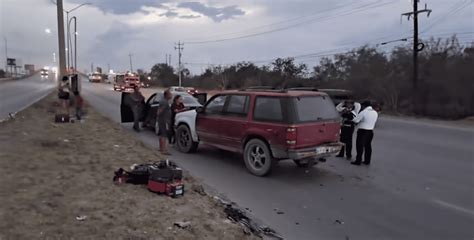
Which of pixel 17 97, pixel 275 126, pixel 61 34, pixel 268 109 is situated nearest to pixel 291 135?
pixel 275 126

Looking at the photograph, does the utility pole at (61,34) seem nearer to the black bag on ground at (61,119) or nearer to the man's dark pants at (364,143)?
the black bag on ground at (61,119)

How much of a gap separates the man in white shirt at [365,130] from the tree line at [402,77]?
19.0m

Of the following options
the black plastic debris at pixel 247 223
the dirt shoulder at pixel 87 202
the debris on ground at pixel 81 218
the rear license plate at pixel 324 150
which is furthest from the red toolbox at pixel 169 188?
the rear license plate at pixel 324 150

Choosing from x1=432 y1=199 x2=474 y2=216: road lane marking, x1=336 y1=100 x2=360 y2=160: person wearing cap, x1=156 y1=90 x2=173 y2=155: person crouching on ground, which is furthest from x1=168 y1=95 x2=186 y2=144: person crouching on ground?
x1=432 y1=199 x2=474 y2=216: road lane marking

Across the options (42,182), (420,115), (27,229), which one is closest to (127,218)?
(27,229)

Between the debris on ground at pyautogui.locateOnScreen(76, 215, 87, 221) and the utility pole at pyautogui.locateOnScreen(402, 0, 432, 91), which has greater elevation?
the utility pole at pyautogui.locateOnScreen(402, 0, 432, 91)

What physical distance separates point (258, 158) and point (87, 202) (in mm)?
3831

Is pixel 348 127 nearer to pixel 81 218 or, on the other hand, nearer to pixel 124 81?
pixel 81 218

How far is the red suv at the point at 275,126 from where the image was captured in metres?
8.12

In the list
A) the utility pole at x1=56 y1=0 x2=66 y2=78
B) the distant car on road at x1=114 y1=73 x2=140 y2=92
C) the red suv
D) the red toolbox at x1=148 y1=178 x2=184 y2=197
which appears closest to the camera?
the red toolbox at x1=148 y1=178 x2=184 y2=197

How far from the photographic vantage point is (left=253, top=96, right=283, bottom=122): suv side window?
831 centimetres

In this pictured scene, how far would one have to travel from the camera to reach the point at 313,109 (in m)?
8.50

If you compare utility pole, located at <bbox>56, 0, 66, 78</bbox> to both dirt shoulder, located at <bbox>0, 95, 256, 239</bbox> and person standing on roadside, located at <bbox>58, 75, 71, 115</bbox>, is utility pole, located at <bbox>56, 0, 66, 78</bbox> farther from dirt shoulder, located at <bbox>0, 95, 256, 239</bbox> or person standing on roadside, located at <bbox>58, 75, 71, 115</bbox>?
dirt shoulder, located at <bbox>0, 95, 256, 239</bbox>

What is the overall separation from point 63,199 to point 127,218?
1173mm
